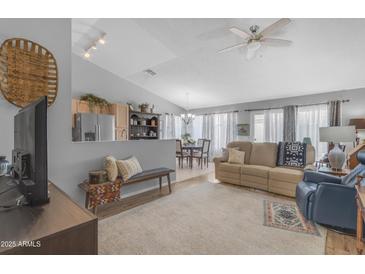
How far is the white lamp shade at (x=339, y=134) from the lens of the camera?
9.00 ft

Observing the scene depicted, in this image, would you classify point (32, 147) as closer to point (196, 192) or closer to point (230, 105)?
point (196, 192)

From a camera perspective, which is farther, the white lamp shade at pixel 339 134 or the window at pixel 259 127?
the window at pixel 259 127

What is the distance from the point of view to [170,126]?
25.2 feet

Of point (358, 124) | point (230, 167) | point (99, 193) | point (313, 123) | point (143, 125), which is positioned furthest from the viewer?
point (143, 125)

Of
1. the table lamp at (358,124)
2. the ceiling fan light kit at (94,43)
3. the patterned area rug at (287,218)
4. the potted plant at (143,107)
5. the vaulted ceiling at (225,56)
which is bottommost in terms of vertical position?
the patterned area rug at (287,218)

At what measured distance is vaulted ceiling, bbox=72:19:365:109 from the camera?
3.00 meters

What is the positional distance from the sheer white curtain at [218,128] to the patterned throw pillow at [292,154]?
3.22 meters

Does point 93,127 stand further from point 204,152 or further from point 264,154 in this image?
point 264,154

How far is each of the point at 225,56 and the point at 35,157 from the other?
13.1ft

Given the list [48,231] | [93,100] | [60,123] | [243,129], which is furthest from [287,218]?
[93,100]

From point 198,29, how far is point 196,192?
299 centimetres

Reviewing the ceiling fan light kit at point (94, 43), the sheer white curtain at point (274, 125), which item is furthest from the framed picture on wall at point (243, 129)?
the ceiling fan light kit at point (94, 43)

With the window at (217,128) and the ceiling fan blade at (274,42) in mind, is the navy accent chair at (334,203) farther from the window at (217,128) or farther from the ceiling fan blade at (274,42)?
the window at (217,128)
